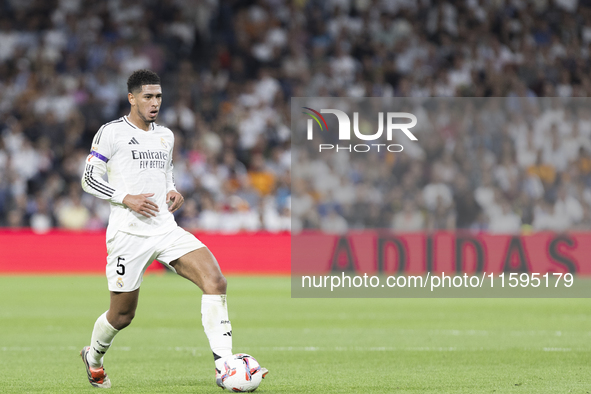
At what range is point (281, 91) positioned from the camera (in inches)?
945

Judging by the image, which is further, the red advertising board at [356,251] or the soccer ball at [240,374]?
the red advertising board at [356,251]

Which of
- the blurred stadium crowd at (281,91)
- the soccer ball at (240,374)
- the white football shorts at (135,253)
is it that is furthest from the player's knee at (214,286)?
the blurred stadium crowd at (281,91)

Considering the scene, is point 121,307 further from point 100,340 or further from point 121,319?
point 100,340

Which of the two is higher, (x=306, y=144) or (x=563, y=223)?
(x=306, y=144)

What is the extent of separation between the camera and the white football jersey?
688cm

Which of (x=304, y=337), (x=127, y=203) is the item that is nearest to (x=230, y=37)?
(x=304, y=337)

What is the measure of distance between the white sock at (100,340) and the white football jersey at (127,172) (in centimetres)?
68

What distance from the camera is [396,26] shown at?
82.6 ft

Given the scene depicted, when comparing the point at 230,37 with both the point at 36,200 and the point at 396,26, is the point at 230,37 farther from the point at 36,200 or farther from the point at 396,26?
the point at 36,200

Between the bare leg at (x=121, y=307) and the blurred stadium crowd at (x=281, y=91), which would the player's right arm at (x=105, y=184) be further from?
the blurred stadium crowd at (x=281, y=91)

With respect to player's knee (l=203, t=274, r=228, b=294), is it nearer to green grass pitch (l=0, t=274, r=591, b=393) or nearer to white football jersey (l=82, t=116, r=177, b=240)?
white football jersey (l=82, t=116, r=177, b=240)

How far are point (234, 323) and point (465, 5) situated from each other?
16143mm

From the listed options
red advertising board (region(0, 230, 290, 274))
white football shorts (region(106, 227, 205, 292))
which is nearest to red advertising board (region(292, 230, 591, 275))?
red advertising board (region(0, 230, 290, 274))

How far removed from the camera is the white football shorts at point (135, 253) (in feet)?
22.5
